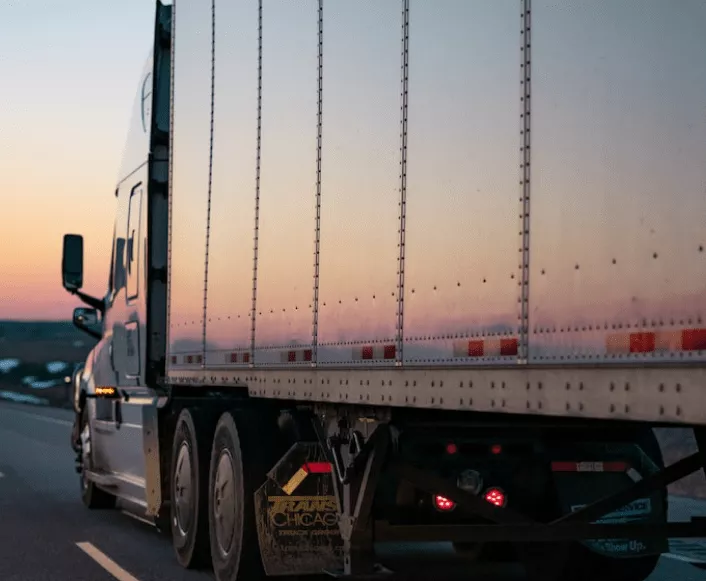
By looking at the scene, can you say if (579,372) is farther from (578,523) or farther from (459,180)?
(578,523)

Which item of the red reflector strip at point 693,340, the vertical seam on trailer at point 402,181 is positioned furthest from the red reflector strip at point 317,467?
the red reflector strip at point 693,340

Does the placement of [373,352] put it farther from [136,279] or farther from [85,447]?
[85,447]

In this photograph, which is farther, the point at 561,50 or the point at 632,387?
the point at 561,50

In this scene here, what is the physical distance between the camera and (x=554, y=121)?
559cm

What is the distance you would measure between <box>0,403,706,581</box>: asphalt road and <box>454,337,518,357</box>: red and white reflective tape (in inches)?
187

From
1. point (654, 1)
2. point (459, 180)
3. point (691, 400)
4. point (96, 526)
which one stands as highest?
point (654, 1)

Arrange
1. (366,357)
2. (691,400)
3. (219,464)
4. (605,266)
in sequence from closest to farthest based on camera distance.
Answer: (691,400), (605,266), (366,357), (219,464)

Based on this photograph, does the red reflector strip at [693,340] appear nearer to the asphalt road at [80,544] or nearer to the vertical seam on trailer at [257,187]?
the vertical seam on trailer at [257,187]

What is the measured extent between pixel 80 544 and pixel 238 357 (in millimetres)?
3750

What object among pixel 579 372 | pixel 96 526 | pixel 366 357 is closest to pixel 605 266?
pixel 579 372

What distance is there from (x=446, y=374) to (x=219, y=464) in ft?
13.4

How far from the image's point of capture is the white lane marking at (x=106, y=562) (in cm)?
1071

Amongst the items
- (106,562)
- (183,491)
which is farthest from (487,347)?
(106,562)

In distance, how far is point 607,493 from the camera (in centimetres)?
871
